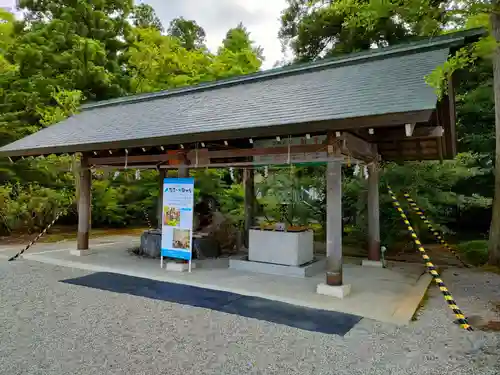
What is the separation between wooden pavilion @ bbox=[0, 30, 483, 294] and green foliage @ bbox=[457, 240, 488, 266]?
9.79ft

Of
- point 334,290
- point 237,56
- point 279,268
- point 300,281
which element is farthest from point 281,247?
point 237,56

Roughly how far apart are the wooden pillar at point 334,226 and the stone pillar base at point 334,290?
78 mm

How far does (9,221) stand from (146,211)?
5184mm

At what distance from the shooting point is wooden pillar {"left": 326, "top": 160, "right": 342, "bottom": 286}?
521 centimetres

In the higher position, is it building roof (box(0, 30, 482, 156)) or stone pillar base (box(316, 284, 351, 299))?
building roof (box(0, 30, 482, 156))

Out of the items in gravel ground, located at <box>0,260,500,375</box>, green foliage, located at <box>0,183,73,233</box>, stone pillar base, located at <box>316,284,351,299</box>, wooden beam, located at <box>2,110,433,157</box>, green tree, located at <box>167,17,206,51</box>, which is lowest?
gravel ground, located at <box>0,260,500,375</box>

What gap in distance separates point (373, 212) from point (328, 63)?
11.3 ft

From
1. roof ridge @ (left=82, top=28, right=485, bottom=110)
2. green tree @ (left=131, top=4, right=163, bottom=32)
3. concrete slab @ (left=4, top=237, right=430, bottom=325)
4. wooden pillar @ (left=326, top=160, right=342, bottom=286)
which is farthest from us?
green tree @ (left=131, top=4, right=163, bottom=32)

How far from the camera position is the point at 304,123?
15.6 feet

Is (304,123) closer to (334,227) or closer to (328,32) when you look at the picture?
(334,227)

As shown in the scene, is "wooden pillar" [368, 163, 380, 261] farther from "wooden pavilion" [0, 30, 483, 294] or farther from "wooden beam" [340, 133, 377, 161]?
"wooden beam" [340, 133, 377, 161]

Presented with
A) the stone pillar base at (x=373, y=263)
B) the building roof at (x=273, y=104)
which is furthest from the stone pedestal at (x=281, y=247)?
the building roof at (x=273, y=104)

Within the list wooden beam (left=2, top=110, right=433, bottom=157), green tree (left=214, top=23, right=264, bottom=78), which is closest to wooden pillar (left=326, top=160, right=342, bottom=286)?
wooden beam (left=2, top=110, right=433, bottom=157)

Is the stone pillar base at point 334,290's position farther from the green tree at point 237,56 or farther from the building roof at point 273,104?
the green tree at point 237,56
